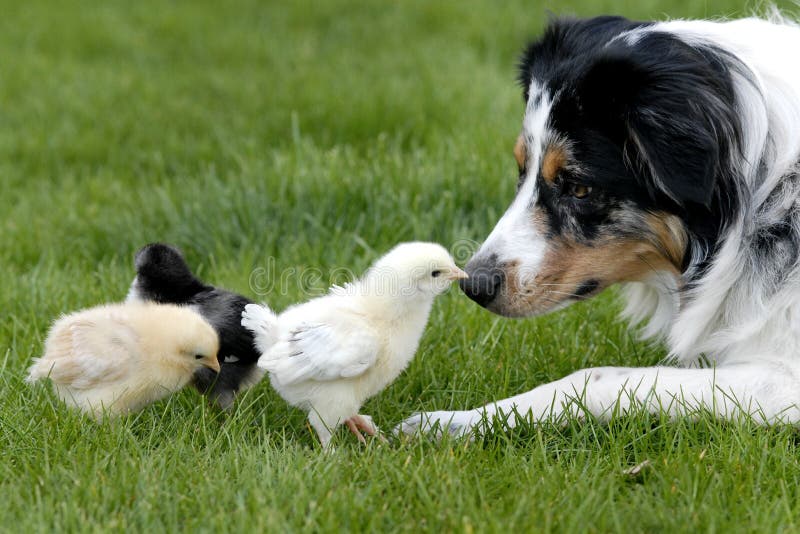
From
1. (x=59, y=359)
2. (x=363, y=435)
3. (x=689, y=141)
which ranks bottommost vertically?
(x=363, y=435)

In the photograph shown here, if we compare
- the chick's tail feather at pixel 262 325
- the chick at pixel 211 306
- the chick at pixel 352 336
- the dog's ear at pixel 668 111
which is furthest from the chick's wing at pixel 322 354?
the dog's ear at pixel 668 111

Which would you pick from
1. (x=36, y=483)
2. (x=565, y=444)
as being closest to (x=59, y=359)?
(x=36, y=483)

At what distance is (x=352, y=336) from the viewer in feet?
10.6

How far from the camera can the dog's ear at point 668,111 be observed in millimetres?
3178

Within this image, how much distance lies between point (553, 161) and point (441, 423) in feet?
3.31

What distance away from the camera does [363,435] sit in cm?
351

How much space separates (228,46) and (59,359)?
6.40 metres

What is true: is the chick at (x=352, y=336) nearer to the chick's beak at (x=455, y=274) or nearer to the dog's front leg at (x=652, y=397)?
the chick's beak at (x=455, y=274)

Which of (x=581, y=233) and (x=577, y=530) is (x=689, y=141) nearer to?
(x=581, y=233)

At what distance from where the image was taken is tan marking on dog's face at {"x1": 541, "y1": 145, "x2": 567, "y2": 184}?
3.46m

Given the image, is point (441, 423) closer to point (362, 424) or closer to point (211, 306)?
point (362, 424)

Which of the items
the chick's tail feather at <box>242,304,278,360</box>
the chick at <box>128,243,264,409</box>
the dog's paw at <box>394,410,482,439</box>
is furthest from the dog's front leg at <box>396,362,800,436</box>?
the chick at <box>128,243,264,409</box>

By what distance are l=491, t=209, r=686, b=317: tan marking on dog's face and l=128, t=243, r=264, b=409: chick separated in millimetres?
965

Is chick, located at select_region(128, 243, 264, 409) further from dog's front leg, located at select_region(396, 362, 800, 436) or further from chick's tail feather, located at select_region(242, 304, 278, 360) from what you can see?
dog's front leg, located at select_region(396, 362, 800, 436)
